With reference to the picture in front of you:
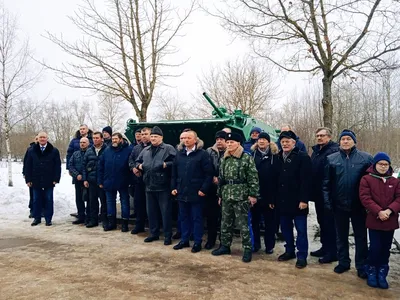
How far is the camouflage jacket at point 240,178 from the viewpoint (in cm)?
487

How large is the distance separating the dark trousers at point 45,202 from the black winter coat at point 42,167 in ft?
0.49

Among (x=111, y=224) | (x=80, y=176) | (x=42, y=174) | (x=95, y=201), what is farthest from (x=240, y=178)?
(x=42, y=174)

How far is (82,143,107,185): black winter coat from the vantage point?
274 inches

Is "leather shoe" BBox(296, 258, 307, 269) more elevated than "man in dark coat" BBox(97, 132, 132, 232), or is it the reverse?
"man in dark coat" BBox(97, 132, 132, 232)

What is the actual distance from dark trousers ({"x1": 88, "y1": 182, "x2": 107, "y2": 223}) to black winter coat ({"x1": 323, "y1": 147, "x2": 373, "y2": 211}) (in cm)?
429

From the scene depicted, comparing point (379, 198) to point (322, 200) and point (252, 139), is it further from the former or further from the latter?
point (252, 139)

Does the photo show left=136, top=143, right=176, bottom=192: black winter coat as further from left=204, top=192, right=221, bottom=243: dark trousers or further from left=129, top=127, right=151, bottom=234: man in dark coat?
left=204, top=192, right=221, bottom=243: dark trousers

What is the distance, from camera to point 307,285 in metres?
3.95

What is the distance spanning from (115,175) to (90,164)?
0.72 m

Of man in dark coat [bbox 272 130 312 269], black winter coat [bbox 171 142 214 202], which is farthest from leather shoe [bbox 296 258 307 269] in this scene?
black winter coat [bbox 171 142 214 202]

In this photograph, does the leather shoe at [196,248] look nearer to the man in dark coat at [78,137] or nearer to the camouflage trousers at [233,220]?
the camouflage trousers at [233,220]

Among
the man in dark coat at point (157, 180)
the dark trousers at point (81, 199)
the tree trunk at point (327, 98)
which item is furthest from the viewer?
the tree trunk at point (327, 98)

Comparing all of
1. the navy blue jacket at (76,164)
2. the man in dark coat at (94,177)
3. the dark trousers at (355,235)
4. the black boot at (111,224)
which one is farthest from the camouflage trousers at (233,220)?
the navy blue jacket at (76,164)

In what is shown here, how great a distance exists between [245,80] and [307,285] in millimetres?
16590
